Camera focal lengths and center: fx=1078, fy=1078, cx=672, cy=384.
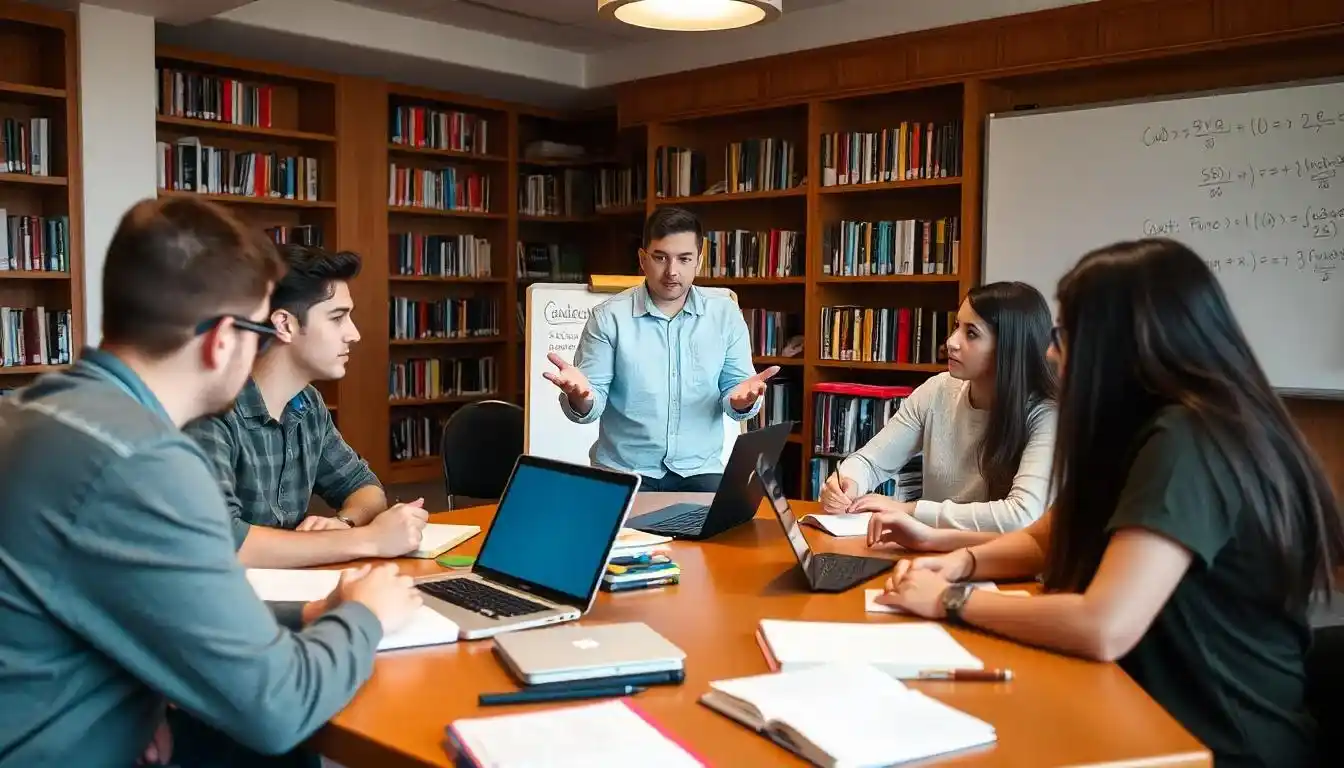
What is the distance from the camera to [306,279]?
84.2 inches

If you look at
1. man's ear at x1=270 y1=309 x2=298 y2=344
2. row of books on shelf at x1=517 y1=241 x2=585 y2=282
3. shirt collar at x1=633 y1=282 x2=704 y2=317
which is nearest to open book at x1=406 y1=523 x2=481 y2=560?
man's ear at x1=270 y1=309 x2=298 y2=344

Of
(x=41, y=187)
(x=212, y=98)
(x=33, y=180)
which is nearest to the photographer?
(x=33, y=180)

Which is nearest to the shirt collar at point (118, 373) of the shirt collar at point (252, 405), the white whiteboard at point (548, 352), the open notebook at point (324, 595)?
the open notebook at point (324, 595)

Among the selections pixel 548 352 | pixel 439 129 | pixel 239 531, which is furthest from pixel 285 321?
pixel 439 129

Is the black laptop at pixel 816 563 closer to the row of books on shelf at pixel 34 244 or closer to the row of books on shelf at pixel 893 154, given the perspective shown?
the row of books on shelf at pixel 893 154

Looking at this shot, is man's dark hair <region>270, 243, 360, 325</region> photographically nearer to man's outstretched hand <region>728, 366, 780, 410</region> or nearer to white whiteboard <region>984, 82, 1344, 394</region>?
man's outstretched hand <region>728, 366, 780, 410</region>

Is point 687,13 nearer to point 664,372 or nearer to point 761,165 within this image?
point 664,372

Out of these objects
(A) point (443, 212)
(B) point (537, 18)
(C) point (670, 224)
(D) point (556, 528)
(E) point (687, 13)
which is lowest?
(D) point (556, 528)

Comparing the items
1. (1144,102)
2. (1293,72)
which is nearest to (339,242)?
(1144,102)

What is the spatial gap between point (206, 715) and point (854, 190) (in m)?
4.11

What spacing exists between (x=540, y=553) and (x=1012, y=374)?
1247 millimetres

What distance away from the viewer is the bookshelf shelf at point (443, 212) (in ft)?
19.1

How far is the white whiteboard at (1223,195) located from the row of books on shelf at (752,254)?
1101 millimetres

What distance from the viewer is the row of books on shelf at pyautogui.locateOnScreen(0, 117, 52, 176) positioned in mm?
4387
